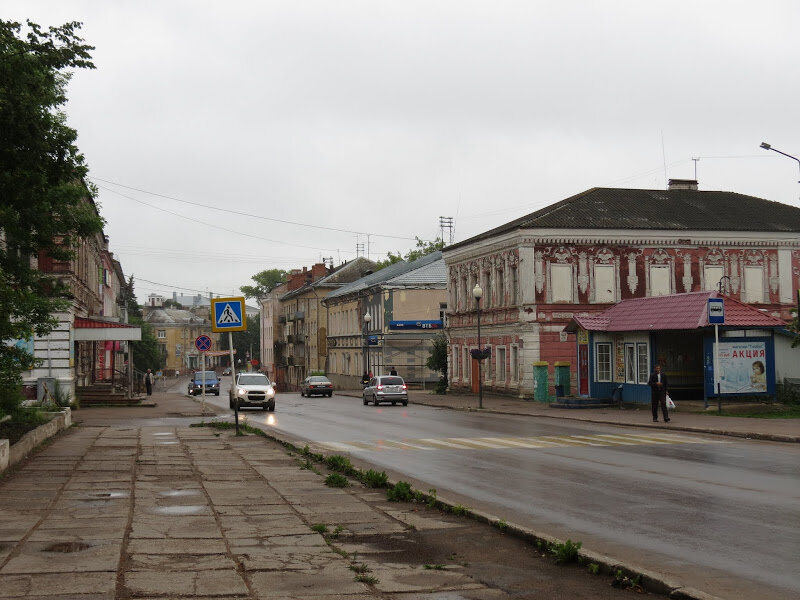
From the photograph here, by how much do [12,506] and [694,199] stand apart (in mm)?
46385

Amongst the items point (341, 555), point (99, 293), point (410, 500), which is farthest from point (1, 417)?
point (99, 293)

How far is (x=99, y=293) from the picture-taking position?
63.4 meters

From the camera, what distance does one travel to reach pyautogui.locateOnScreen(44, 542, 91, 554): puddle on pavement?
28.7 ft

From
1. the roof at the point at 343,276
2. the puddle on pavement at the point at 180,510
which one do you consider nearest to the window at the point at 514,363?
the puddle on pavement at the point at 180,510

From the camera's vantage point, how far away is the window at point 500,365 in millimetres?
49438

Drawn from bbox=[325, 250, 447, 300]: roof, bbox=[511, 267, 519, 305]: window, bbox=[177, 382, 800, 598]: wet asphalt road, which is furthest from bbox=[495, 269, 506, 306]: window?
bbox=[177, 382, 800, 598]: wet asphalt road

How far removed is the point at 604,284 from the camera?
46844mm

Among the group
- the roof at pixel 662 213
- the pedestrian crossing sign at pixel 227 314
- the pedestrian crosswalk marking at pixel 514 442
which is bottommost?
the pedestrian crosswalk marking at pixel 514 442

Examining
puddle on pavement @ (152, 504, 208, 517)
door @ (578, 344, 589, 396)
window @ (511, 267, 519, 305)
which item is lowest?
puddle on pavement @ (152, 504, 208, 517)

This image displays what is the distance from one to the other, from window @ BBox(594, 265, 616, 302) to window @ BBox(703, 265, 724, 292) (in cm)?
521

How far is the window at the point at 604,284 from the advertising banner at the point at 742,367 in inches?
593

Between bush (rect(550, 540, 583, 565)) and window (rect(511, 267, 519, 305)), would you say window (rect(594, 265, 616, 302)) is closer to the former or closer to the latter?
window (rect(511, 267, 519, 305))

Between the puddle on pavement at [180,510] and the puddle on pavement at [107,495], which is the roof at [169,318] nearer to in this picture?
the puddle on pavement at [107,495]

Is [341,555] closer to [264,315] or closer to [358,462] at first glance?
[358,462]
